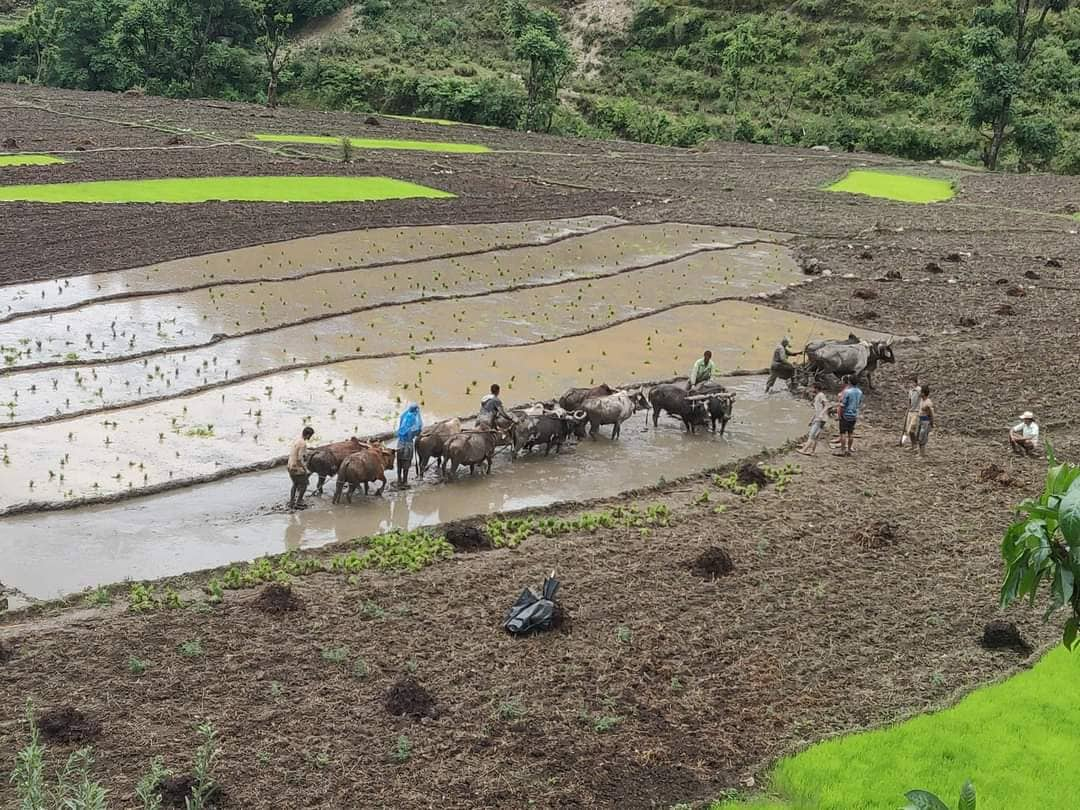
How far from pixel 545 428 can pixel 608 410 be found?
1.72 metres

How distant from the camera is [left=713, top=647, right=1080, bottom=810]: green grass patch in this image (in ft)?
38.9

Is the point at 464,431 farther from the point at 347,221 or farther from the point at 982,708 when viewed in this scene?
the point at 347,221

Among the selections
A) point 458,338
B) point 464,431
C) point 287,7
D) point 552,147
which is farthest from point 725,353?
point 287,7

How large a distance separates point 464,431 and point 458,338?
889cm

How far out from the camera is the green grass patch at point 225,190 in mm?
42531

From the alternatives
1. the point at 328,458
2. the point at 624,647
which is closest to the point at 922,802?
the point at 624,647

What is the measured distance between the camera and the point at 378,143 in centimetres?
6450

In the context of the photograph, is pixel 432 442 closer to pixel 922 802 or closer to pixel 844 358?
pixel 844 358

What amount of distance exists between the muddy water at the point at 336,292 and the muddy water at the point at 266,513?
25.8 feet

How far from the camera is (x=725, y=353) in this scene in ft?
99.4

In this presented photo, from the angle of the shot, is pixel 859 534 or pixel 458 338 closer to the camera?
pixel 859 534

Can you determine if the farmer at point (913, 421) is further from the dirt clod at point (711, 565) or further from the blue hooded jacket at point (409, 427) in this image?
the blue hooded jacket at point (409, 427)

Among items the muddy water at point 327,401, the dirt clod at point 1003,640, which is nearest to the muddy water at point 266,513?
the muddy water at point 327,401

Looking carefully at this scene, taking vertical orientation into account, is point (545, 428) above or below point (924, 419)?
below
